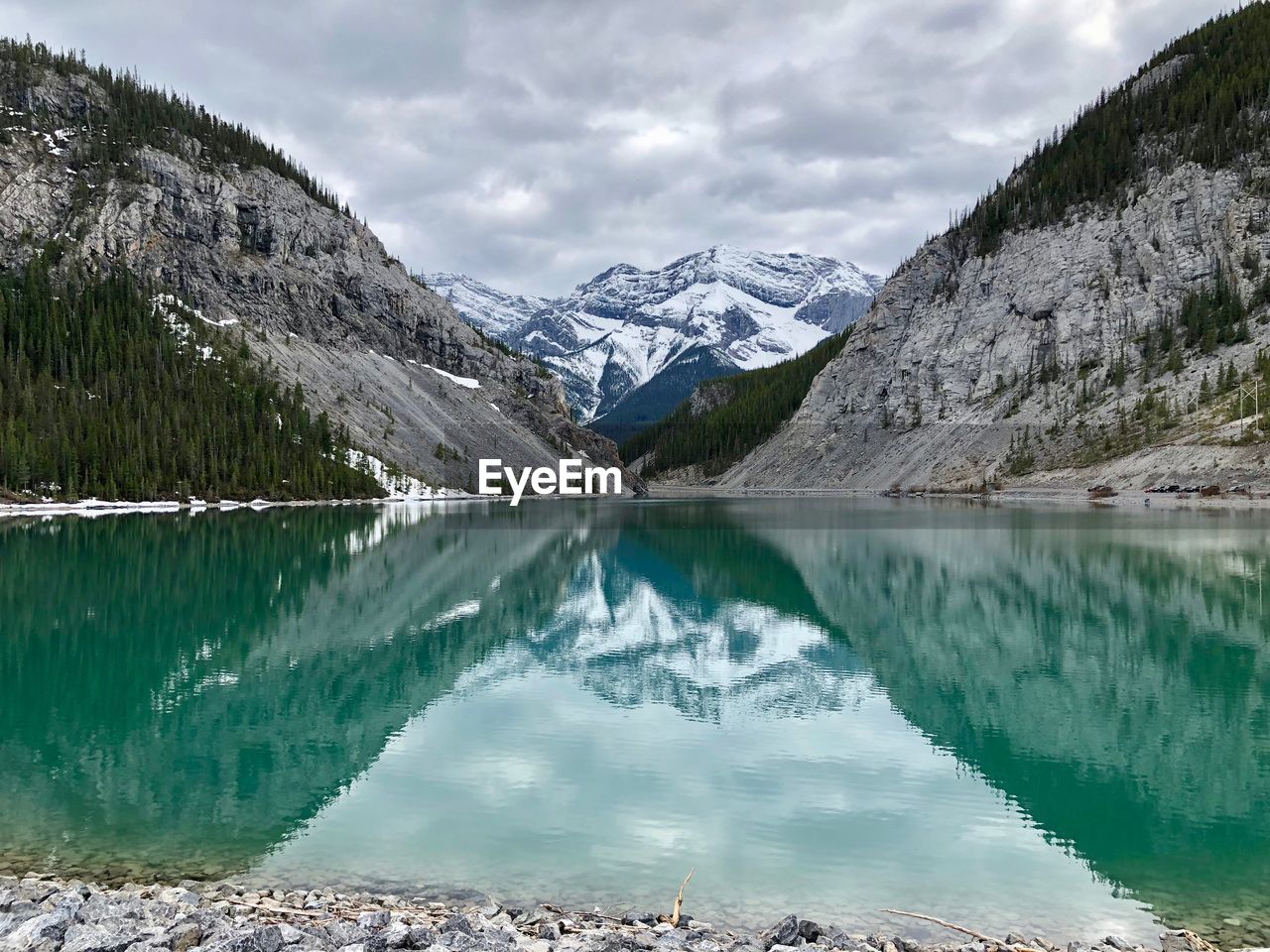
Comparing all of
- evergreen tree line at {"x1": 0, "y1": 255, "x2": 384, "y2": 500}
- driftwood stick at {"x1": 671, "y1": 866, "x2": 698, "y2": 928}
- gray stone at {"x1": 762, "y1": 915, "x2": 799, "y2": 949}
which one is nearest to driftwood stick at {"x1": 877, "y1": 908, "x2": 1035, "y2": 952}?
gray stone at {"x1": 762, "y1": 915, "x2": 799, "y2": 949}

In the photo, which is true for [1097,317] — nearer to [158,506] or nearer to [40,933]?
[158,506]

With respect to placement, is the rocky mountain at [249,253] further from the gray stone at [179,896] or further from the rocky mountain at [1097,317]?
the gray stone at [179,896]

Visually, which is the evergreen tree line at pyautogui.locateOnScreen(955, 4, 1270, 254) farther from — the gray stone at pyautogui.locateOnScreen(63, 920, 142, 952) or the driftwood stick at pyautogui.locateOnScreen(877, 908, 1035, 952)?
the gray stone at pyautogui.locateOnScreen(63, 920, 142, 952)

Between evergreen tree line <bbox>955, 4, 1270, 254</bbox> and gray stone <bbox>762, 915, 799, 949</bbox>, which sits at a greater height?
evergreen tree line <bbox>955, 4, 1270, 254</bbox>

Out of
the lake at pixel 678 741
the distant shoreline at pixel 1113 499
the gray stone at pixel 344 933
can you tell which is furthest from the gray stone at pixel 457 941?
the distant shoreline at pixel 1113 499

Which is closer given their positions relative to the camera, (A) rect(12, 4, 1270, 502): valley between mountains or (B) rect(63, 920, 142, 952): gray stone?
(B) rect(63, 920, 142, 952): gray stone

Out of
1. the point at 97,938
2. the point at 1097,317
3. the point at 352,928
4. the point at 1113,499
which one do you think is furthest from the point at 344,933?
the point at 1097,317

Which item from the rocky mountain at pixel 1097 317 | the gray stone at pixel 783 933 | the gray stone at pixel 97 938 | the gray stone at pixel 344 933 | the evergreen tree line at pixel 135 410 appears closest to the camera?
the gray stone at pixel 97 938

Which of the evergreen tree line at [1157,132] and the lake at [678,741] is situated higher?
the evergreen tree line at [1157,132]
